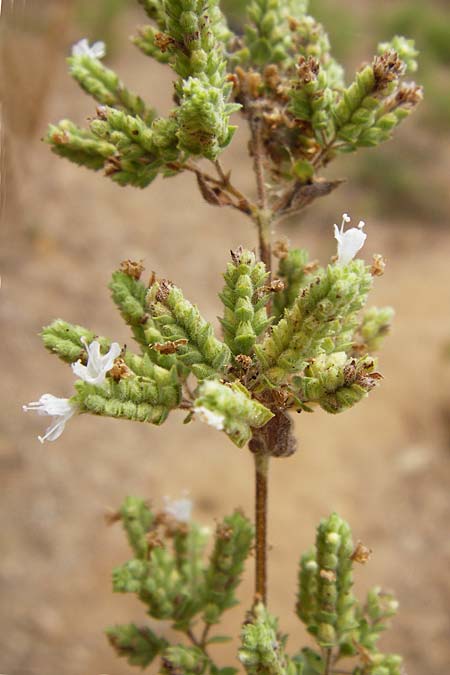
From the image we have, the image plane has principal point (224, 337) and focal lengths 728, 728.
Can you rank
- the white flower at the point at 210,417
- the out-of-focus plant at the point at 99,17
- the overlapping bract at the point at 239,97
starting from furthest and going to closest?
the out-of-focus plant at the point at 99,17
the overlapping bract at the point at 239,97
the white flower at the point at 210,417

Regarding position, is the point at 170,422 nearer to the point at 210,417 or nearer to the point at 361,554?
the point at 361,554

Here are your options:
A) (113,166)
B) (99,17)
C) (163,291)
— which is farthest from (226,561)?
(99,17)

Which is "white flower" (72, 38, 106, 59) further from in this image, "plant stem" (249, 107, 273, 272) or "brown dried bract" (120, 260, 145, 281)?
"brown dried bract" (120, 260, 145, 281)

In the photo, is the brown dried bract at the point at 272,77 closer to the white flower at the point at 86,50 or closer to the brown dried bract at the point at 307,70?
the brown dried bract at the point at 307,70

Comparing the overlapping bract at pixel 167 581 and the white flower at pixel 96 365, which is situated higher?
the white flower at pixel 96 365

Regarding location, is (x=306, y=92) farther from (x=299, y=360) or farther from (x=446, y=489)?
(x=446, y=489)

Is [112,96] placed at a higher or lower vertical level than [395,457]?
lower

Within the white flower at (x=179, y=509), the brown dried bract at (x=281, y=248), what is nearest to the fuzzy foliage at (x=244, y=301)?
the brown dried bract at (x=281, y=248)

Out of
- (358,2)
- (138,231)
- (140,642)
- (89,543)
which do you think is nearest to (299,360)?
(140,642)
